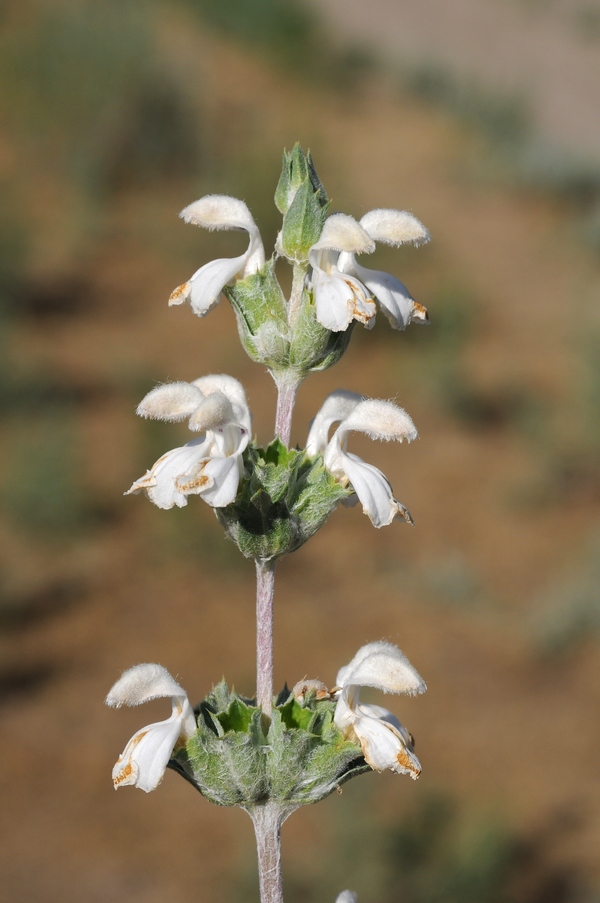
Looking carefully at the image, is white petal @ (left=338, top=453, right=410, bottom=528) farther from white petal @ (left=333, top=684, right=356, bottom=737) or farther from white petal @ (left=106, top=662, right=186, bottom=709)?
white petal @ (left=106, top=662, right=186, bottom=709)

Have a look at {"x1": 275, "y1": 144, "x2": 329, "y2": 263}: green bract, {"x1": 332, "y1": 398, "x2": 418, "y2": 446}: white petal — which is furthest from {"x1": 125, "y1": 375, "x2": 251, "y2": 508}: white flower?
{"x1": 275, "y1": 144, "x2": 329, "y2": 263}: green bract

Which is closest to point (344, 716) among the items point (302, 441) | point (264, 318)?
point (264, 318)

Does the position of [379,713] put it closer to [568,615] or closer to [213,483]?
[213,483]

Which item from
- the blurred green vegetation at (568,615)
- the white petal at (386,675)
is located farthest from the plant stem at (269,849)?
the blurred green vegetation at (568,615)

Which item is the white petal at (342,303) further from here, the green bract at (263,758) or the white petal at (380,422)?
the green bract at (263,758)

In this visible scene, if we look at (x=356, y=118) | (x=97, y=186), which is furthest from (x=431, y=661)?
(x=356, y=118)
